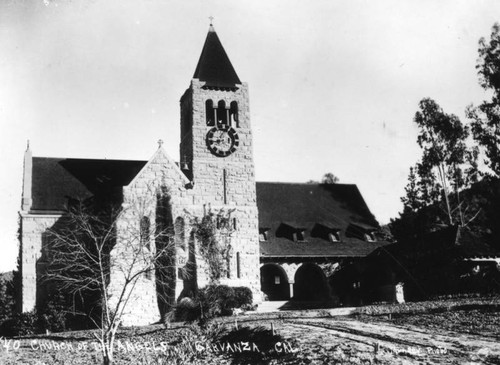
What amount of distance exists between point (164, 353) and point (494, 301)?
1409 cm

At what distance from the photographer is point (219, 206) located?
3453 cm

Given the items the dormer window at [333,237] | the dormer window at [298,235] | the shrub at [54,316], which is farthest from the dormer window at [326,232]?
the shrub at [54,316]

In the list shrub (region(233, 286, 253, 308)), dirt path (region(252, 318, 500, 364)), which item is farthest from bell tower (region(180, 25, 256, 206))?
dirt path (region(252, 318, 500, 364))

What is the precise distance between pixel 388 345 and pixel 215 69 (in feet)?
82.5

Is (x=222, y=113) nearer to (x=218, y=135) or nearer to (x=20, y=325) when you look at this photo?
(x=218, y=135)

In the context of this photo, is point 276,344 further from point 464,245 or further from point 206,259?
point 464,245

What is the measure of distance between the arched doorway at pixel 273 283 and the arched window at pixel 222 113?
10015 mm

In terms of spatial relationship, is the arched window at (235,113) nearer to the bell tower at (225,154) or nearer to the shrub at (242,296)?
the bell tower at (225,154)

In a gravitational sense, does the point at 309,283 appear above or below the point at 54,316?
above

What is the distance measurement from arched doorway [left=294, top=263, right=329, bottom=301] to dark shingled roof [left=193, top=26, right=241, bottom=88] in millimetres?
12961

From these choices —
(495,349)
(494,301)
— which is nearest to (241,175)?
(494,301)

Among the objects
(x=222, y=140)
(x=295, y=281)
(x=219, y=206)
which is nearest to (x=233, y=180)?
(x=219, y=206)

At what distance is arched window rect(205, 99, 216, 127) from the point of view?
36.7m

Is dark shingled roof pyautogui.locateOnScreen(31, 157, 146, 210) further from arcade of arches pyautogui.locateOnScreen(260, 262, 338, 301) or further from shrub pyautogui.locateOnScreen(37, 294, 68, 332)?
arcade of arches pyautogui.locateOnScreen(260, 262, 338, 301)
